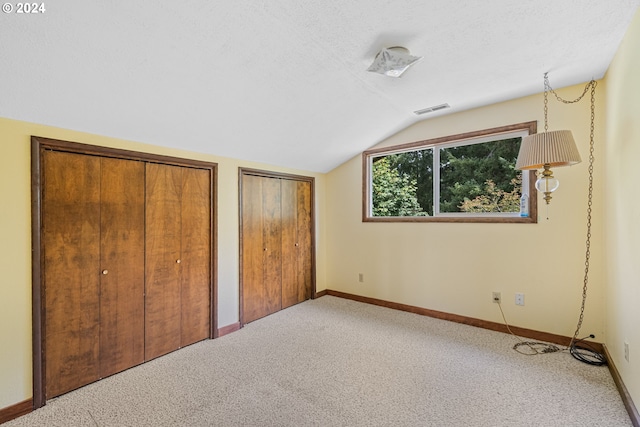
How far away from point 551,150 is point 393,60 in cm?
138

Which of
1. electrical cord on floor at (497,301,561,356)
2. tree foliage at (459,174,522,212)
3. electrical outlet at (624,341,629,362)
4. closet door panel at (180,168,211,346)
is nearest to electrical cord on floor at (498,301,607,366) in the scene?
electrical cord on floor at (497,301,561,356)

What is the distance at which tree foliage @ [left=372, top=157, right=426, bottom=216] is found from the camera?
3.87 metres

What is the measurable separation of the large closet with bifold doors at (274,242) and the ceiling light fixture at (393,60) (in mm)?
1938

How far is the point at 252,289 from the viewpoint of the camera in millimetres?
3559

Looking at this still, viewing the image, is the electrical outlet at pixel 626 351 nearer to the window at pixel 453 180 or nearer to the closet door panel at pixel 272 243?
the window at pixel 453 180

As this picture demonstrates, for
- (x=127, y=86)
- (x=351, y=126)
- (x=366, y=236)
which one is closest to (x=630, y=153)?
(x=351, y=126)

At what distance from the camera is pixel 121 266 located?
2424mm

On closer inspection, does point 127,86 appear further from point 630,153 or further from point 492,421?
point 630,153

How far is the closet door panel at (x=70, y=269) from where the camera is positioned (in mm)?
2055

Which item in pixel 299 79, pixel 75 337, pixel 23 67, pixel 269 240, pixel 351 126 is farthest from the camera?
pixel 269 240

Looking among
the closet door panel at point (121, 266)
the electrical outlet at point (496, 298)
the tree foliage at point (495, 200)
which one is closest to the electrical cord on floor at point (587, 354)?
the electrical outlet at point (496, 298)

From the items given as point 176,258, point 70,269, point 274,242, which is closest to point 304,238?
point 274,242

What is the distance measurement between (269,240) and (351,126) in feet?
5.75

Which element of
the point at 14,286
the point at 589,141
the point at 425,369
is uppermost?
the point at 589,141
